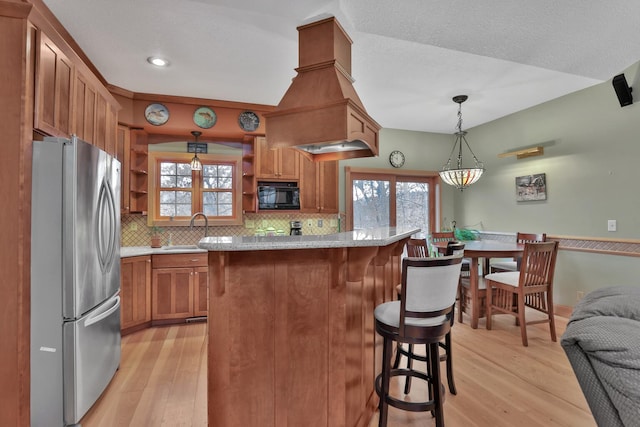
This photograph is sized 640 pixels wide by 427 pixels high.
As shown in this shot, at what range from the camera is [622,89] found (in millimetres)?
3133

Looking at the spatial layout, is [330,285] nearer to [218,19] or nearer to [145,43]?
[218,19]

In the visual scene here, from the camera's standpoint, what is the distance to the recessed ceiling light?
2889 mm

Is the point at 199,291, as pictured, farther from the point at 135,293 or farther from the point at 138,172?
the point at 138,172

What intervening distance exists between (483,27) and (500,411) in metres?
2.80

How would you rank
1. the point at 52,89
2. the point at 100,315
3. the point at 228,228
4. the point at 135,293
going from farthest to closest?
the point at 228,228 < the point at 135,293 < the point at 100,315 < the point at 52,89

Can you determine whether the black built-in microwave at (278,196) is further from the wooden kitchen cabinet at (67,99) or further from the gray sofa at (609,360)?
the gray sofa at (609,360)

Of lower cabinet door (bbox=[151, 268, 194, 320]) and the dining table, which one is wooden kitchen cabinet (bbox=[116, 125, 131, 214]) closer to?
lower cabinet door (bbox=[151, 268, 194, 320])

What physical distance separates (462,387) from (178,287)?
3.08m

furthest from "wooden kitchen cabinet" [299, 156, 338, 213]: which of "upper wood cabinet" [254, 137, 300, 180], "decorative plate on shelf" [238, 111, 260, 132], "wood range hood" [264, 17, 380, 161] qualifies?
"wood range hood" [264, 17, 380, 161]

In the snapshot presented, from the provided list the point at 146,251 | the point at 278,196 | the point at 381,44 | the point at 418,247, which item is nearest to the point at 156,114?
the point at 146,251

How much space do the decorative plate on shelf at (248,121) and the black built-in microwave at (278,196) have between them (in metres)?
0.75

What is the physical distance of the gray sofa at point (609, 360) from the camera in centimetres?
89

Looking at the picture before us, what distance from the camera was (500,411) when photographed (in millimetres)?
1979

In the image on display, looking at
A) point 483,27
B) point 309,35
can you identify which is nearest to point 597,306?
point 483,27
